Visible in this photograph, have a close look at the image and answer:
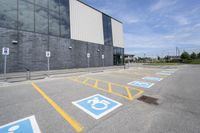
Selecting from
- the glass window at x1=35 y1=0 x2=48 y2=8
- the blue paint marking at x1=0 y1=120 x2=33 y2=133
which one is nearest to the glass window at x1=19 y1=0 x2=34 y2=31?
the glass window at x1=35 y1=0 x2=48 y2=8

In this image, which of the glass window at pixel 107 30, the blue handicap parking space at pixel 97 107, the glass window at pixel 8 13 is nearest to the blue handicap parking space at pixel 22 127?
the blue handicap parking space at pixel 97 107

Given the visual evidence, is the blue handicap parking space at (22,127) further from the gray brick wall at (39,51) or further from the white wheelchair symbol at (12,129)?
the gray brick wall at (39,51)

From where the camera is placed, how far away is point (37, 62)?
1437 cm

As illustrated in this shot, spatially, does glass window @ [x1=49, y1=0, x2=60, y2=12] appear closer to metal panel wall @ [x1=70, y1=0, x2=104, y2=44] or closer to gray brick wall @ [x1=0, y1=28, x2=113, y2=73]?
metal panel wall @ [x1=70, y1=0, x2=104, y2=44]

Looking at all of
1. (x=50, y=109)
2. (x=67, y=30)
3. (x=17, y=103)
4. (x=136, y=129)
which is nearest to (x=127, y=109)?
(x=136, y=129)

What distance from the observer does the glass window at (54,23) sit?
16141 mm

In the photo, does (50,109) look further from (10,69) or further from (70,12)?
(70,12)

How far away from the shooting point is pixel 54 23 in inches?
656

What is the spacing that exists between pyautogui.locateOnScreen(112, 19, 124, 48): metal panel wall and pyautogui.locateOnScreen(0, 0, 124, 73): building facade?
4.08 meters

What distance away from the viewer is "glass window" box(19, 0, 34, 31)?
43.4ft

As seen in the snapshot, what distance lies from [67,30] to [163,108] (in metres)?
18.9

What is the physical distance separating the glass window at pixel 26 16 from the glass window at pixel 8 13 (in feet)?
1.96

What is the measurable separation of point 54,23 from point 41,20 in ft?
6.69

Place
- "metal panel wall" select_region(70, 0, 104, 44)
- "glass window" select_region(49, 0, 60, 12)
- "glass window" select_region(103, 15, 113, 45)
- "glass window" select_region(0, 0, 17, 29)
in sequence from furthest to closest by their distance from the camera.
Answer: "glass window" select_region(103, 15, 113, 45), "metal panel wall" select_region(70, 0, 104, 44), "glass window" select_region(49, 0, 60, 12), "glass window" select_region(0, 0, 17, 29)
